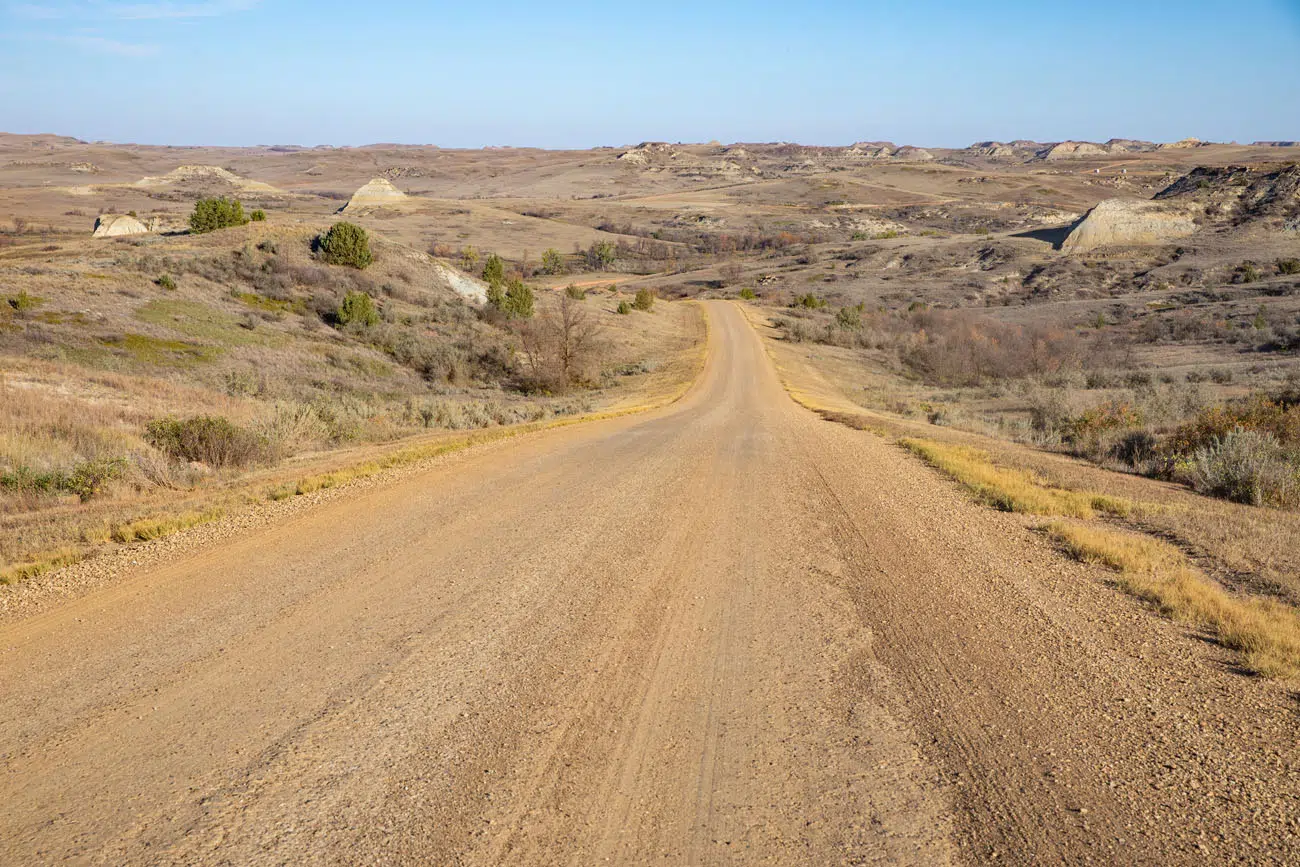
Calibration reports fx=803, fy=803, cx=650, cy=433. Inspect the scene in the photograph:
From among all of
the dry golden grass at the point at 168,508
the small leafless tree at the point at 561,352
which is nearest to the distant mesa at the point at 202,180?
the small leafless tree at the point at 561,352

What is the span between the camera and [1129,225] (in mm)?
70125

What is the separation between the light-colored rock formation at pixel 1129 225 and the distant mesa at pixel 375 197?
95.4 meters

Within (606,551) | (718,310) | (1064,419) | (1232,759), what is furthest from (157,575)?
(718,310)

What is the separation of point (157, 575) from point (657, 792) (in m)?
5.96

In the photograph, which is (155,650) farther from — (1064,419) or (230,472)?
(1064,419)

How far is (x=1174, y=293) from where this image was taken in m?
53.0

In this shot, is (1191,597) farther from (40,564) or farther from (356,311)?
(356,311)

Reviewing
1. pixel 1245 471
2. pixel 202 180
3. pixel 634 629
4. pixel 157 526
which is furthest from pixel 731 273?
pixel 202 180

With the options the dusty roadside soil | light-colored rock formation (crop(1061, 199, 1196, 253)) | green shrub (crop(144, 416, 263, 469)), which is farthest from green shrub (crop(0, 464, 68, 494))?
light-colored rock formation (crop(1061, 199, 1196, 253))

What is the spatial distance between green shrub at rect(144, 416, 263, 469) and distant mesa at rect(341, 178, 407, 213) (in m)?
117

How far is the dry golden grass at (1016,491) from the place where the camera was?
1102 centimetres

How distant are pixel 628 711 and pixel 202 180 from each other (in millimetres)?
185217

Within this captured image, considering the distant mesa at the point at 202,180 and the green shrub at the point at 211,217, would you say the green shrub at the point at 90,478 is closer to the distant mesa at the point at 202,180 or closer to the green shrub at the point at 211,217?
the green shrub at the point at 211,217

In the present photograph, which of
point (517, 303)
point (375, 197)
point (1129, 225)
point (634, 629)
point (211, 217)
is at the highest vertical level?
point (375, 197)
